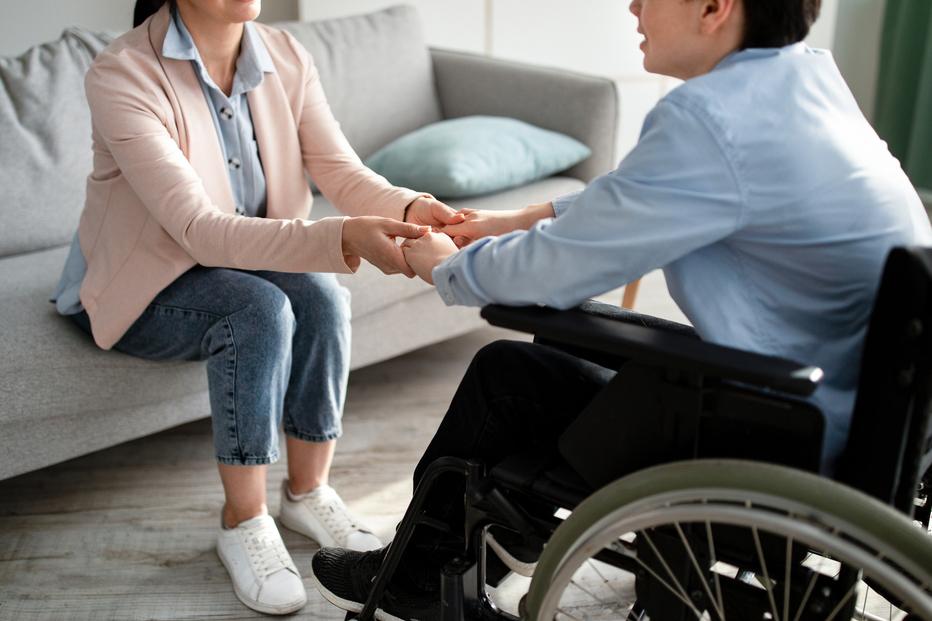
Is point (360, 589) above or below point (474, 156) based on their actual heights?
below

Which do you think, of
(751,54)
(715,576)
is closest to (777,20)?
(751,54)

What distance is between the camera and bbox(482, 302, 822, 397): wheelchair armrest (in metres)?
0.98

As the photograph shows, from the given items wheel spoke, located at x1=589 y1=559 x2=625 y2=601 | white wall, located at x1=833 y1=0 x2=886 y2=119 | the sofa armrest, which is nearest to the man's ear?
wheel spoke, located at x1=589 y1=559 x2=625 y2=601

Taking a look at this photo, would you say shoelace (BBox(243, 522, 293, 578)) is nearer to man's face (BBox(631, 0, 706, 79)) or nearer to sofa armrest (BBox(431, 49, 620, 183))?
man's face (BBox(631, 0, 706, 79))

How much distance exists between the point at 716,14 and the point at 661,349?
0.40 meters

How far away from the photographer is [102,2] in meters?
2.80

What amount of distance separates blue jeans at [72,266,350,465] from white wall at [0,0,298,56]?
1.21m

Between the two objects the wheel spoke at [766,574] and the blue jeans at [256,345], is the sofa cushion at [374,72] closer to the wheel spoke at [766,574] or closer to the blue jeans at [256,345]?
the blue jeans at [256,345]

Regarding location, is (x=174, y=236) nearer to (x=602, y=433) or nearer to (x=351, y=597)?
(x=351, y=597)

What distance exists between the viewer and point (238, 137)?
5.90 feet

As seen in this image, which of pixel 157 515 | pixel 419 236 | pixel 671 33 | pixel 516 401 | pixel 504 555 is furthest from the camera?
pixel 157 515

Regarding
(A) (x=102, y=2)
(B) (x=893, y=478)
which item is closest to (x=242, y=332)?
(B) (x=893, y=478)

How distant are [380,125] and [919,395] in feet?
6.45

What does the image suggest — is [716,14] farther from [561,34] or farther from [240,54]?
[561,34]
